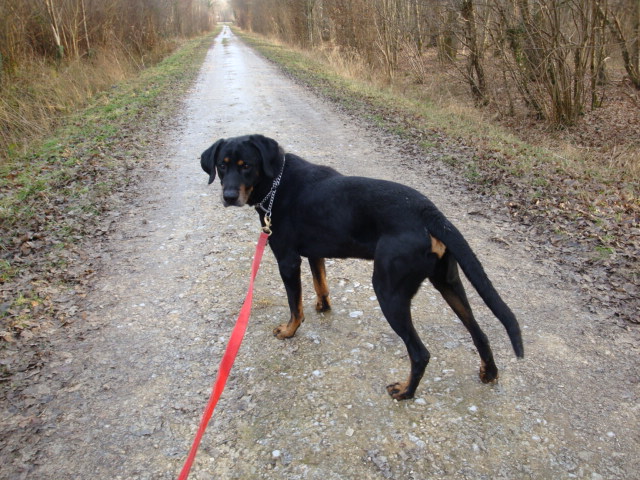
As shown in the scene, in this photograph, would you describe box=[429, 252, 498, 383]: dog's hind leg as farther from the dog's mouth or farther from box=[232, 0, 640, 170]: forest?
box=[232, 0, 640, 170]: forest

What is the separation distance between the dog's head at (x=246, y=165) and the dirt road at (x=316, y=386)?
4.16 feet

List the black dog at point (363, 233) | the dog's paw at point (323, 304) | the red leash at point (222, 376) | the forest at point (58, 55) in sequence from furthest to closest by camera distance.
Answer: the forest at point (58, 55) → the dog's paw at point (323, 304) → the black dog at point (363, 233) → the red leash at point (222, 376)

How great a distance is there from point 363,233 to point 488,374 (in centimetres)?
138

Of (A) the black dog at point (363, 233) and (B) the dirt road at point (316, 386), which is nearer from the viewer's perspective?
(B) the dirt road at point (316, 386)

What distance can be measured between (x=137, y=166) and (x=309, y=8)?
976 inches

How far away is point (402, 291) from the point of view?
114 inches

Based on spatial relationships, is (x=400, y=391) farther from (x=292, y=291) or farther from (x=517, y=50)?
(x=517, y=50)

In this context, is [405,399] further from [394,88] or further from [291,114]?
[394,88]

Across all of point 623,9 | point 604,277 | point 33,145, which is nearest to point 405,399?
point 604,277

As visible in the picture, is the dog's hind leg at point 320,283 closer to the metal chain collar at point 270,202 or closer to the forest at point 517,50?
the metal chain collar at point 270,202

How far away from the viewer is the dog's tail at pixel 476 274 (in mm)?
2584

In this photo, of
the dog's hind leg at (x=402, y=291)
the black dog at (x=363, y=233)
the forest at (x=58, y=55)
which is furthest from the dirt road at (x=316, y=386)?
the forest at (x=58, y=55)

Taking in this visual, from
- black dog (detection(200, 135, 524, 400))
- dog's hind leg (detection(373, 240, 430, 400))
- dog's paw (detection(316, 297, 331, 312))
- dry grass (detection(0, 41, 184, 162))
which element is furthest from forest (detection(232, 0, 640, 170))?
dry grass (detection(0, 41, 184, 162))

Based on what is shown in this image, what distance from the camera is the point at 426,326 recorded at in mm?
3955
